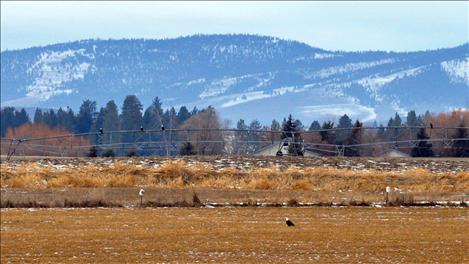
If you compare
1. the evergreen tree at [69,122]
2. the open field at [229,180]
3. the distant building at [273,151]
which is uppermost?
the evergreen tree at [69,122]

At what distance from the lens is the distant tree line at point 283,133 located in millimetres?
55781

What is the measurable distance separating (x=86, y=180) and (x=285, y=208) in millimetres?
9972

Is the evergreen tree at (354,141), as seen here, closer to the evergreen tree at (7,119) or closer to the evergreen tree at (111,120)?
the evergreen tree at (111,120)

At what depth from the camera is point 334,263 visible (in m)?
22.3

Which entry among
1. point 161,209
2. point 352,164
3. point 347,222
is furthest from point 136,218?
point 352,164

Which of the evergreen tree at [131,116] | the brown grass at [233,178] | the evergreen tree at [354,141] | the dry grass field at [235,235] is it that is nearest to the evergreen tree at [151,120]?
the evergreen tree at [131,116]

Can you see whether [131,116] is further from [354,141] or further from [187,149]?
[187,149]

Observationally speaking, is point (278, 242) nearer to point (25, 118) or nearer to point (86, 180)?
point (86, 180)

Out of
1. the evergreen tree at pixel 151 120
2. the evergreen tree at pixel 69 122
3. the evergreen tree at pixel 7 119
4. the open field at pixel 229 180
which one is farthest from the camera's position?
the evergreen tree at pixel 7 119

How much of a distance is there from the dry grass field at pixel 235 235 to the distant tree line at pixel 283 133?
800 cm

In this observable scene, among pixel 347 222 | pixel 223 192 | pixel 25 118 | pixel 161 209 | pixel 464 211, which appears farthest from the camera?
pixel 25 118

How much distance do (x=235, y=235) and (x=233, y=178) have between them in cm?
1695

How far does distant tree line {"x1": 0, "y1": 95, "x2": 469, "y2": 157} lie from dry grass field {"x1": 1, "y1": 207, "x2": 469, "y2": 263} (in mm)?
8000

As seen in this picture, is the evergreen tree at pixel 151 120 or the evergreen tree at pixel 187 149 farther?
the evergreen tree at pixel 151 120
